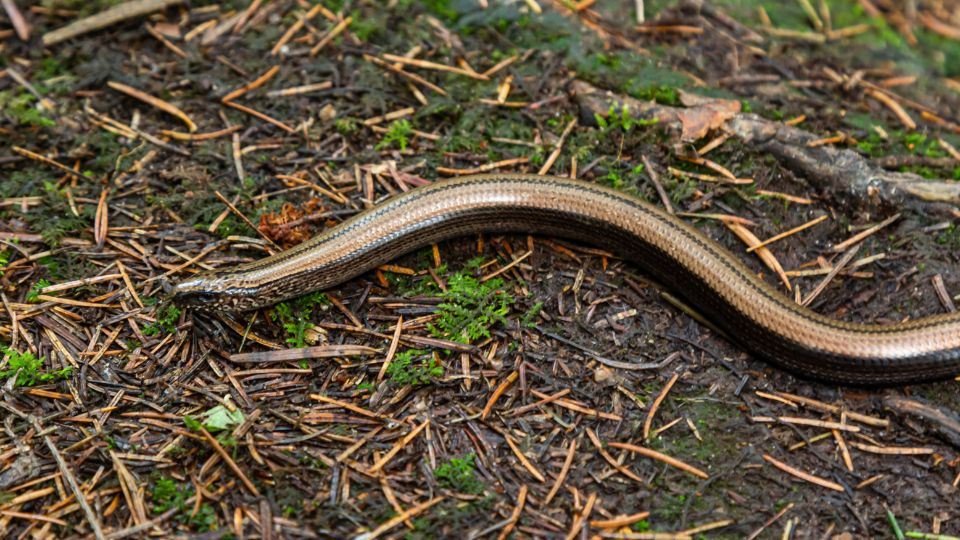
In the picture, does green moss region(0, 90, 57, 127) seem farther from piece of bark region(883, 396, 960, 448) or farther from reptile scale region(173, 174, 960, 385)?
piece of bark region(883, 396, 960, 448)

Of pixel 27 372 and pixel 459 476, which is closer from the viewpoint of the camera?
pixel 459 476

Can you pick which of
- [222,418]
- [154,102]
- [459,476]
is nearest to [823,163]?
[459,476]

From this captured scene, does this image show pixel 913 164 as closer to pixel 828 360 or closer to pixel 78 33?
pixel 828 360

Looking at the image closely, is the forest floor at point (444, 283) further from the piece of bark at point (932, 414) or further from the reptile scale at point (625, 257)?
the reptile scale at point (625, 257)

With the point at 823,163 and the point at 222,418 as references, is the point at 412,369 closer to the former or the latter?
the point at 222,418

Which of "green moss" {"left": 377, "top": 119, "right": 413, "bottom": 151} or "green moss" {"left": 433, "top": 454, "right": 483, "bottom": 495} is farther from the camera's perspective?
"green moss" {"left": 377, "top": 119, "right": 413, "bottom": 151}

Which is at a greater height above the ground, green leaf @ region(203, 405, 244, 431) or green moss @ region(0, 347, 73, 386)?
green moss @ region(0, 347, 73, 386)

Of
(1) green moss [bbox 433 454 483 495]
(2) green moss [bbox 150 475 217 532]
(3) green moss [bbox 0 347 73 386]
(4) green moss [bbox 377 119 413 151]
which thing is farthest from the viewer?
(4) green moss [bbox 377 119 413 151]

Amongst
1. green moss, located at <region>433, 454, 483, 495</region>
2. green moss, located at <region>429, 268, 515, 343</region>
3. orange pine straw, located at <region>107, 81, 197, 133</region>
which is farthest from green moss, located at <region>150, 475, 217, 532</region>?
orange pine straw, located at <region>107, 81, 197, 133</region>
